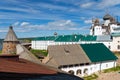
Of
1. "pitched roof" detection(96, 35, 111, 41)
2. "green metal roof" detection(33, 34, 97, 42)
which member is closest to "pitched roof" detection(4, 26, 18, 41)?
"pitched roof" detection(96, 35, 111, 41)

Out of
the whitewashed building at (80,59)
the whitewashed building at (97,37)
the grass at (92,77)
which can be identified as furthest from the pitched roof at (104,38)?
the grass at (92,77)

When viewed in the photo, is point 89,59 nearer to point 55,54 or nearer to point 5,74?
point 55,54

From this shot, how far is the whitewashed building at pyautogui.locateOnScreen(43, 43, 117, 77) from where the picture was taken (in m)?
36.1

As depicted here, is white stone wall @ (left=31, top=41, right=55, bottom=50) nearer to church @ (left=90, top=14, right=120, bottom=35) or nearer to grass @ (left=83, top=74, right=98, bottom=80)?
church @ (left=90, top=14, right=120, bottom=35)

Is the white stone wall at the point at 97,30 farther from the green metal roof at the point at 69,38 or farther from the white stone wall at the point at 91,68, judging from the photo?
the white stone wall at the point at 91,68

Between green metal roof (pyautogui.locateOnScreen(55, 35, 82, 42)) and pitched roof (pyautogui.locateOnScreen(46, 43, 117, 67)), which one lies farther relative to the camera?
green metal roof (pyautogui.locateOnScreen(55, 35, 82, 42))

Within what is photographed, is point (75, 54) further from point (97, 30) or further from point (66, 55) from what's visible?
point (97, 30)

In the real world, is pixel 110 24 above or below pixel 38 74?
above

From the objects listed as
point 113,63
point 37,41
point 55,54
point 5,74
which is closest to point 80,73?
point 55,54

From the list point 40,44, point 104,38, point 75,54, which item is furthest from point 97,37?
point 75,54

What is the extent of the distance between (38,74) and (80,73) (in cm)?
2925

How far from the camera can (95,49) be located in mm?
42875

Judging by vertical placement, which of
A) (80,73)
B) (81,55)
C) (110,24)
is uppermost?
(110,24)

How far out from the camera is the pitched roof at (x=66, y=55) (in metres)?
35.7
